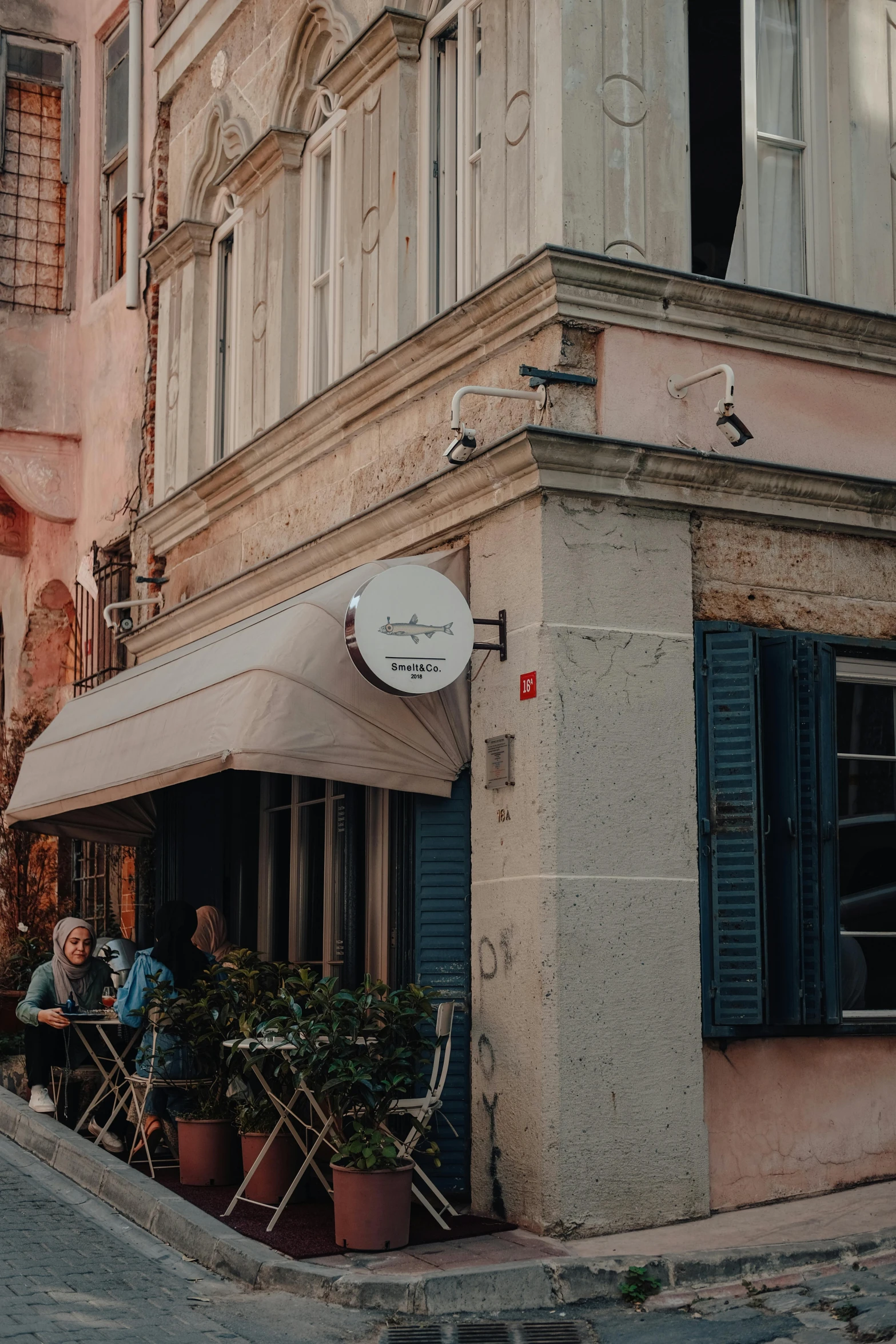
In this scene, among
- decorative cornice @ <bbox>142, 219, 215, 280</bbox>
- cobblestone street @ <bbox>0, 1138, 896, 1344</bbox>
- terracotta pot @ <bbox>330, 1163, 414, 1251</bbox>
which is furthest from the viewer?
decorative cornice @ <bbox>142, 219, 215, 280</bbox>

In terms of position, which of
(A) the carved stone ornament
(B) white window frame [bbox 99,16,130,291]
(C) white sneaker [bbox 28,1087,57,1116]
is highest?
(B) white window frame [bbox 99,16,130,291]

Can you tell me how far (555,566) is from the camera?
7.95 m

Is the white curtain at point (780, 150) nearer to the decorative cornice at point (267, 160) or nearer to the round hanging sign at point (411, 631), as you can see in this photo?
the round hanging sign at point (411, 631)

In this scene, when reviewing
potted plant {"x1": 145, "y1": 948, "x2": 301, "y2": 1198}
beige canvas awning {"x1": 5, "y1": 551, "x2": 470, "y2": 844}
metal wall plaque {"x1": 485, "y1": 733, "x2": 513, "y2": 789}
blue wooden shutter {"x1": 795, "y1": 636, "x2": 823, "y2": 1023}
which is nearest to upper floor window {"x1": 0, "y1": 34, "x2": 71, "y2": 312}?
beige canvas awning {"x1": 5, "y1": 551, "x2": 470, "y2": 844}

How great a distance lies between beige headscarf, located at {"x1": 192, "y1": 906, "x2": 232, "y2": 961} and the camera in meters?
11.1

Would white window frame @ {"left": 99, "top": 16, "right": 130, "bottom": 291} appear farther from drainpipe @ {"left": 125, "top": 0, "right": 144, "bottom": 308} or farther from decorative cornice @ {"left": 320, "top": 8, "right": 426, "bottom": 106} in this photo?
decorative cornice @ {"left": 320, "top": 8, "right": 426, "bottom": 106}

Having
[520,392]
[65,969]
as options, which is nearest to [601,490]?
[520,392]

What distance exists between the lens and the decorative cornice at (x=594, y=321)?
8.18 meters

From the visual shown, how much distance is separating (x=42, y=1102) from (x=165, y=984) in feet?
6.13

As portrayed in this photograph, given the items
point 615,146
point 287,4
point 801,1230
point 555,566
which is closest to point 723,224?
point 615,146

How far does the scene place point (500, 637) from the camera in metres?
8.20

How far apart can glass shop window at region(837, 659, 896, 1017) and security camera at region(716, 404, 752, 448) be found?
131 cm

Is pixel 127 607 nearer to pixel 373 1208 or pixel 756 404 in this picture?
pixel 756 404

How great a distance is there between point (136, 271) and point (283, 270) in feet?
10.1
